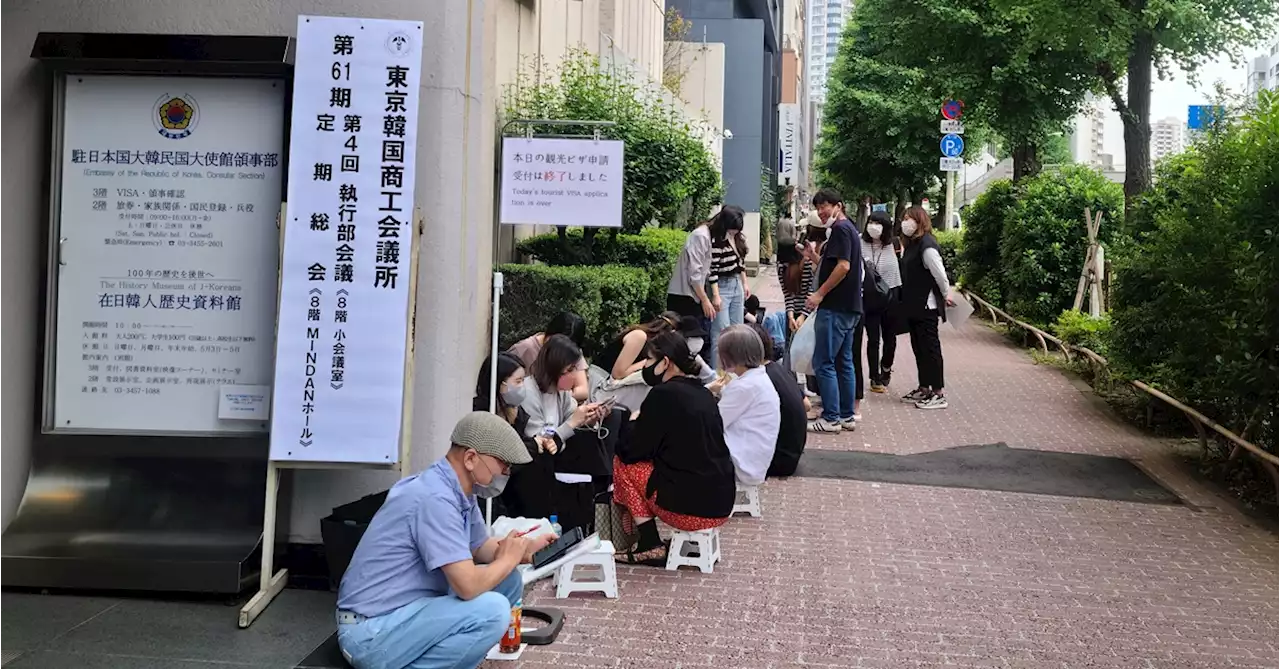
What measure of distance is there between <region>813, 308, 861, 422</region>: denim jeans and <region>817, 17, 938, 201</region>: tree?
24079 millimetres

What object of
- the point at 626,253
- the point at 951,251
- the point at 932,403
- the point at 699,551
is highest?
the point at 951,251

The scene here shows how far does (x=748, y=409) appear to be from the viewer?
7.03 metres

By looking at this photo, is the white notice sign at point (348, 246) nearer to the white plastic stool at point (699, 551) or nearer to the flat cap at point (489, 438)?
the flat cap at point (489, 438)

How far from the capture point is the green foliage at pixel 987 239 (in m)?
21.0

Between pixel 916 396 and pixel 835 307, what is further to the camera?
pixel 916 396

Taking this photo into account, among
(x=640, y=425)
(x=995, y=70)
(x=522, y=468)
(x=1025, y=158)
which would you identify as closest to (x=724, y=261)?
Result: (x=640, y=425)

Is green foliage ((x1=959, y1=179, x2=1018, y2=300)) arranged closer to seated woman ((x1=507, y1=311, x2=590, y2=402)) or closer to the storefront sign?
seated woman ((x1=507, y1=311, x2=590, y2=402))

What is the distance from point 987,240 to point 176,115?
60.6 feet

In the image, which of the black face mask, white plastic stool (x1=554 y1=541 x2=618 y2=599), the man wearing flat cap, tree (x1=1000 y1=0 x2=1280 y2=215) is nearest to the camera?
the man wearing flat cap

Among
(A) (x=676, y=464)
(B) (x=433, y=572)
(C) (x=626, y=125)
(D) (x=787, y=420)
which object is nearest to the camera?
(B) (x=433, y=572)

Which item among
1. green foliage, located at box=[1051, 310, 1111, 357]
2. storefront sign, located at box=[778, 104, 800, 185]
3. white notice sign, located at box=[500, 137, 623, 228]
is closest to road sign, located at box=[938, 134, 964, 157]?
green foliage, located at box=[1051, 310, 1111, 357]

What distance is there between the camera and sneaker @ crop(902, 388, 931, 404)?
39.9ft

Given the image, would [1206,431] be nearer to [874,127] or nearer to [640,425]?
[640,425]

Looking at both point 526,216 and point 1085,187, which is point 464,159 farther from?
point 1085,187
